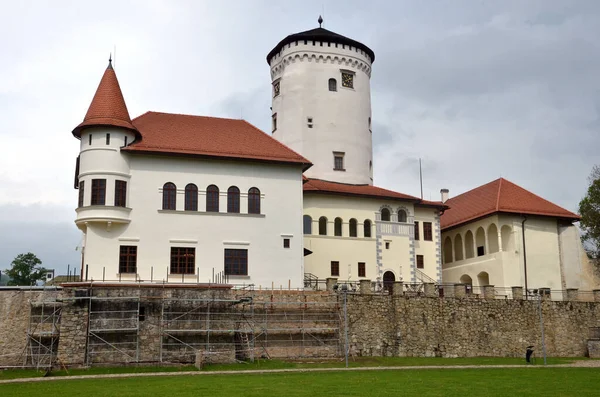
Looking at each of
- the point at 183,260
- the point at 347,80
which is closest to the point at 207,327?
the point at 183,260

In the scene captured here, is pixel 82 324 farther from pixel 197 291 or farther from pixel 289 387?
pixel 289 387

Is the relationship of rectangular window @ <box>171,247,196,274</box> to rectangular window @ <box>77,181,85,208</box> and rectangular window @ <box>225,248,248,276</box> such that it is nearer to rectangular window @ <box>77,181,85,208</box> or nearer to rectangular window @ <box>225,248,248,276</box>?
rectangular window @ <box>225,248,248,276</box>

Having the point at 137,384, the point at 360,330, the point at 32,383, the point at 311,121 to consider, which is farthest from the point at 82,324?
the point at 311,121

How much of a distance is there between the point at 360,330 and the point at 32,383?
53.2ft

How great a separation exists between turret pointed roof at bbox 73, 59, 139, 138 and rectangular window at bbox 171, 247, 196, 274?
21.8ft

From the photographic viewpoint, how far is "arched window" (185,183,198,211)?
124 ft

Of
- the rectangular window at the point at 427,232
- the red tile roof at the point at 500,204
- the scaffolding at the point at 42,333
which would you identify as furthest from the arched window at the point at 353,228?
the scaffolding at the point at 42,333

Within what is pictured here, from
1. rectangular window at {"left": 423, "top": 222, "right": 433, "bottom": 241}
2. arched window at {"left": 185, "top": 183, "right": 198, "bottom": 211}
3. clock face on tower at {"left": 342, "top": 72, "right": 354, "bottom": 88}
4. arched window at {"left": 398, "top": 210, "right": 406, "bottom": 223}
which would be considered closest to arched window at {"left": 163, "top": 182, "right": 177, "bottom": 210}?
arched window at {"left": 185, "top": 183, "right": 198, "bottom": 211}

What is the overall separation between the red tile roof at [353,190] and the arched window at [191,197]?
316 inches

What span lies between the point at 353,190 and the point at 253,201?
Result: 28.6ft

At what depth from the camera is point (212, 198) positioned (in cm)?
3819

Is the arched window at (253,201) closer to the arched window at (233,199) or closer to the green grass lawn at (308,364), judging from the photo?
the arched window at (233,199)

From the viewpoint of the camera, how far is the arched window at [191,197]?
124 ft

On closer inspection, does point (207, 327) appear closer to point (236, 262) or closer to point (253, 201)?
point (236, 262)
